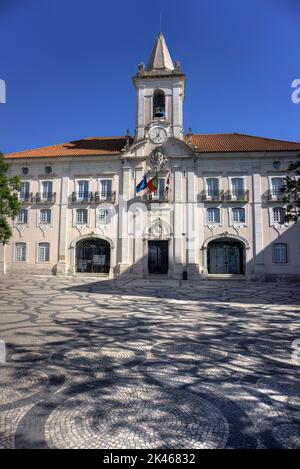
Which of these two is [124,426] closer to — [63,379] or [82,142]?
[63,379]

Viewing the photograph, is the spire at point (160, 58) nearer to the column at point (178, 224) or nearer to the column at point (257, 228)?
the column at point (178, 224)

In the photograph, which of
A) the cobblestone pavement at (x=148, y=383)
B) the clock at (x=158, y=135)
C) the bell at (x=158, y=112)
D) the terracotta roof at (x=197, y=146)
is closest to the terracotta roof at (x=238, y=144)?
the terracotta roof at (x=197, y=146)

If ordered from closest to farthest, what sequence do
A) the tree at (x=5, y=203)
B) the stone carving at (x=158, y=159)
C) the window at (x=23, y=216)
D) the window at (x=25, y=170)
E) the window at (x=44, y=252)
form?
the tree at (x=5, y=203)
the stone carving at (x=158, y=159)
the window at (x=44, y=252)
the window at (x=23, y=216)
the window at (x=25, y=170)

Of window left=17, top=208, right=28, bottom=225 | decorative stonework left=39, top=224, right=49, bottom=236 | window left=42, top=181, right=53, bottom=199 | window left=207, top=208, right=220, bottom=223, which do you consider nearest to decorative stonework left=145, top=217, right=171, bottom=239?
window left=207, top=208, right=220, bottom=223

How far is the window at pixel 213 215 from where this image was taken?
25.1m

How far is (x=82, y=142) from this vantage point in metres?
29.8

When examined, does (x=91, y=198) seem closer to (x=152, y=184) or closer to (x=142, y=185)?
(x=142, y=185)

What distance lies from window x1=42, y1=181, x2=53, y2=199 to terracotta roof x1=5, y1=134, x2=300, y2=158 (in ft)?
8.37

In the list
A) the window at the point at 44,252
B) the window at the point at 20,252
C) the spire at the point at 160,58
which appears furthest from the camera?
the spire at the point at 160,58

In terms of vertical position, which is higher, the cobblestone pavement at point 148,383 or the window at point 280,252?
the window at point 280,252

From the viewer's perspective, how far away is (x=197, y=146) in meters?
26.7

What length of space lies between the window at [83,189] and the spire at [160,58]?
13.1 meters

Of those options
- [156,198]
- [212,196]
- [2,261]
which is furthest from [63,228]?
[212,196]
